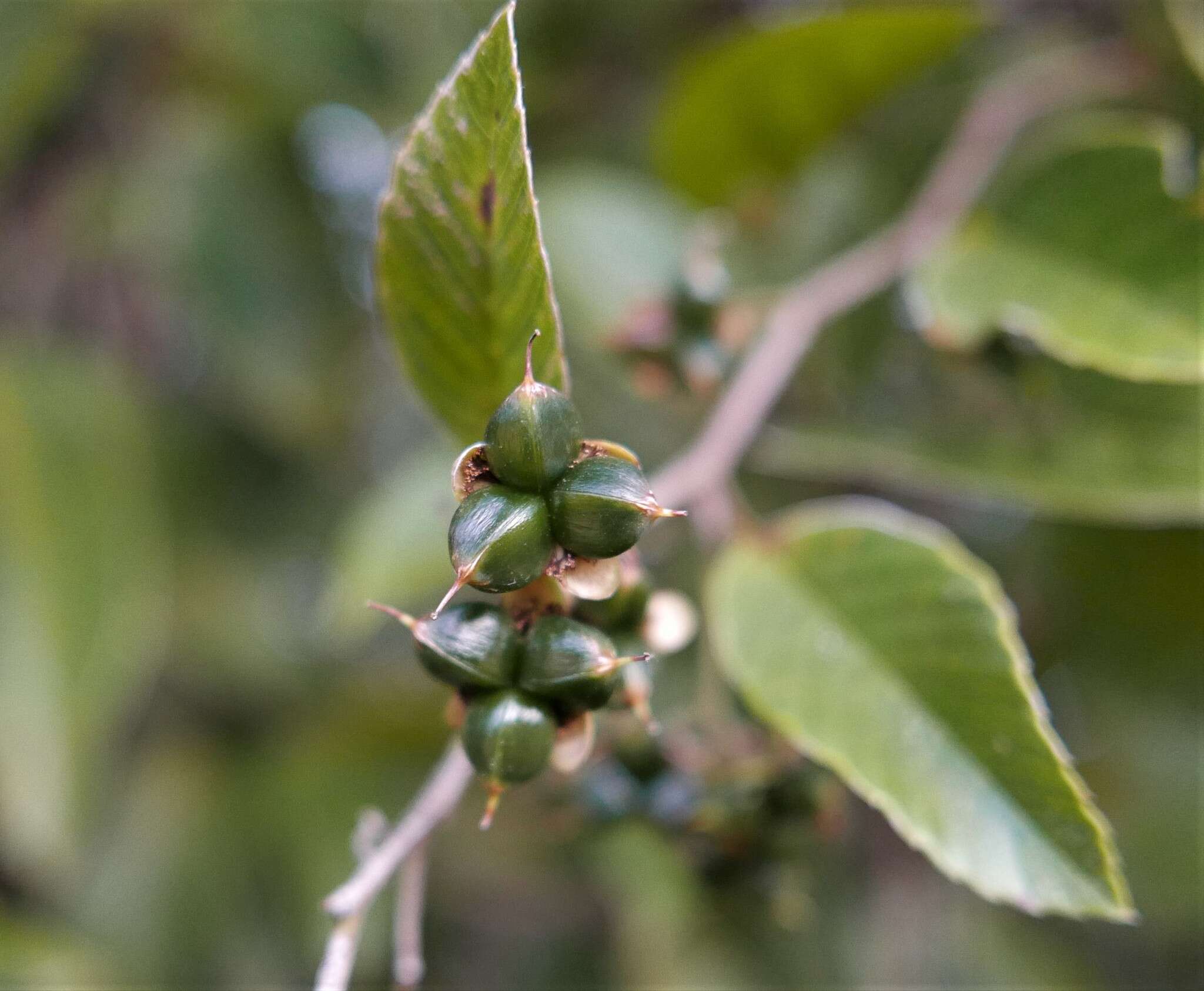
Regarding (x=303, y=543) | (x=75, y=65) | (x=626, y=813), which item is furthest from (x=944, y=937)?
(x=75, y=65)

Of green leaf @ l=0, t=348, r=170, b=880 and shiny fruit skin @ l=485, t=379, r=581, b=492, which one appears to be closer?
shiny fruit skin @ l=485, t=379, r=581, b=492

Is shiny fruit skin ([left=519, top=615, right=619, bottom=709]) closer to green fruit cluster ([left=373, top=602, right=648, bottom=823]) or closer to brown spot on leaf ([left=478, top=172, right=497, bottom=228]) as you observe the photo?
green fruit cluster ([left=373, top=602, right=648, bottom=823])

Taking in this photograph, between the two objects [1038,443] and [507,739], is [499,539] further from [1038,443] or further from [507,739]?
[1038,443]

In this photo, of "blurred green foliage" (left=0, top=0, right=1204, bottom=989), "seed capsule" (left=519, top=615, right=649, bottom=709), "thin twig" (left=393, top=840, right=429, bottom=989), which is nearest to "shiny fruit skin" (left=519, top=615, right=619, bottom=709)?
"seed capsule" (left=519, top=615, right=649, bottom=709)

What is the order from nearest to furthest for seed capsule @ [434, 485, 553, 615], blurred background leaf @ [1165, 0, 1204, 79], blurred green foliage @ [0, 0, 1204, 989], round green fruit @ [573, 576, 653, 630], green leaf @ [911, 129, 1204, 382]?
seed capsule @ [434, 485, 553, 615] → round green fruit @ [573, 576, 653, 630] → green leaf @ [911, 129, 1204, 382] → blurred background leaf @ [1165, 0, 1204, 79] → blurred green foliage @ [0, 0, 1204, 989]

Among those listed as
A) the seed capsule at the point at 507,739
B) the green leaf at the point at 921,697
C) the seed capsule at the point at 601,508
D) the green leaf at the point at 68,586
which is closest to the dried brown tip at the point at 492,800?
the seed capsule at the point at 507,739

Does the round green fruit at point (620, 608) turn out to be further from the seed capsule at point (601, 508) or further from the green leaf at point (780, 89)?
the green leaf at point (780, 89)

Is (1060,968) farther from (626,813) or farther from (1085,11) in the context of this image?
(1085,11)

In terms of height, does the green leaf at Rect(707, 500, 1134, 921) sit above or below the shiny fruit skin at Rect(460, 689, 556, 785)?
below
